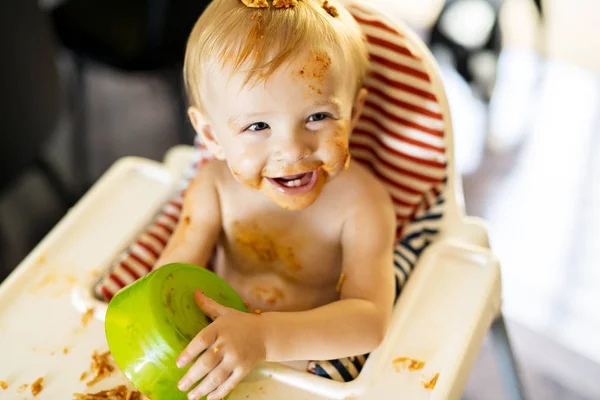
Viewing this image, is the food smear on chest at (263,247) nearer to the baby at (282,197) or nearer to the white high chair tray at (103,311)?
the baby at (282,197)

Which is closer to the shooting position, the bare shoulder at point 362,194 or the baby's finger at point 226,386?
the baby's finger at point 226,386

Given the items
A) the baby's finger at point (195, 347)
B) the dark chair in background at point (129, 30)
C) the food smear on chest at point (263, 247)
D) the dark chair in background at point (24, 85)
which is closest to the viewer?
the baby's finger at point (195, 347)

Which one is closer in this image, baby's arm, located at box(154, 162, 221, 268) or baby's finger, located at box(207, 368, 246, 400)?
baby's finger, located at box(207, 368, 246, 400)

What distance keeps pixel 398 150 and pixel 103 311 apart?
41cm

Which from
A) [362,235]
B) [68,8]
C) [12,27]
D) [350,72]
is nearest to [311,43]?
[350,72]

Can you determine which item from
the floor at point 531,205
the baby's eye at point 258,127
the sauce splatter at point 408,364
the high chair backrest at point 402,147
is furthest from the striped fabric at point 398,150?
the floor at point 531,205

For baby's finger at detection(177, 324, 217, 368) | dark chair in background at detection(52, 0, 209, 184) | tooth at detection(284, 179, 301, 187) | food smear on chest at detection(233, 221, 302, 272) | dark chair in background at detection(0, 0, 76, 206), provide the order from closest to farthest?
baby's finger at detection(177, 324, 217, 368)
tooth at detection(284, 179, 301, 187)
food smear on chest at detection(233, 221, 302, 272)
dark chair in background at detection(0, 0, 76, 206)
dark chair in background at detection(52, 0, 209, 184)

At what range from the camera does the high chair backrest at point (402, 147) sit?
89 cm

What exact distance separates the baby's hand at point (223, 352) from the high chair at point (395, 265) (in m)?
0.07

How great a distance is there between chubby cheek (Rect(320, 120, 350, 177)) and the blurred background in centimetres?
75

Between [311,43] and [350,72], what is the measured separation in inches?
2.7

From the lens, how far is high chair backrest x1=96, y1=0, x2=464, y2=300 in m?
0.89

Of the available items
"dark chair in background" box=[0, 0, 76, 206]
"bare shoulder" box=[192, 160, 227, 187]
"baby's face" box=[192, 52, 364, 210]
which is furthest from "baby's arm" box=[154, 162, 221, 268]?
"dark chair in background" box=[0, 0, 76, 206]

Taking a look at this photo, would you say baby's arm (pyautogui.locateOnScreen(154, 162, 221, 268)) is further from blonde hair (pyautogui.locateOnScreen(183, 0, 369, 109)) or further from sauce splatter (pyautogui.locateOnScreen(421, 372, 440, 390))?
sauce splatter (pyautogui.locateOnScreen(421, 372, 440, 390))
